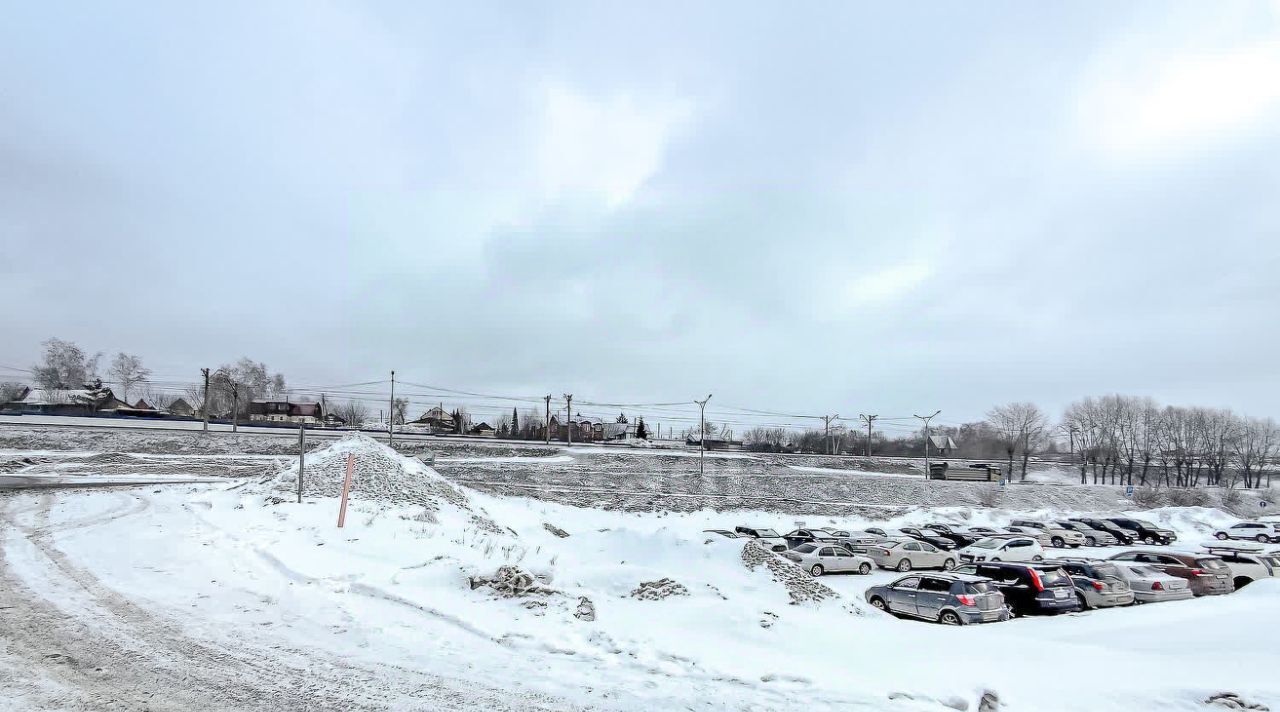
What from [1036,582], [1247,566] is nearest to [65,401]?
[1036,582]

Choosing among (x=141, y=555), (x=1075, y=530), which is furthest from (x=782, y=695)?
(x=1075, y=530)

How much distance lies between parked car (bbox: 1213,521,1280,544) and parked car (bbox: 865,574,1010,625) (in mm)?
33768

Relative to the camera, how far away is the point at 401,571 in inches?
453

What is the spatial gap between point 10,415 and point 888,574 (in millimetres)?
87882

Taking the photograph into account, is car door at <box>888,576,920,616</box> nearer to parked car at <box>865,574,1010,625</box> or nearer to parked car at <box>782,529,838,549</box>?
parked car at <box>865,574,1010,625</box>

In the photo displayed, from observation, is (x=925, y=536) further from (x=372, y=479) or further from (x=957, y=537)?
(x=372, y=479)

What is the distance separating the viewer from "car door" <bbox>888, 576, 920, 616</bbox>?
50.7 feet

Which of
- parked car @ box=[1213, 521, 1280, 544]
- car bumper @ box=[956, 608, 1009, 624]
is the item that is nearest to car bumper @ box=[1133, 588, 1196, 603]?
car bumper @ box=[956, 608, 1009, 624]

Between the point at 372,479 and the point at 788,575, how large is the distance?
51.1 feet

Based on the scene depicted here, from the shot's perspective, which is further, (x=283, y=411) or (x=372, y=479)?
(x=283, y=411)

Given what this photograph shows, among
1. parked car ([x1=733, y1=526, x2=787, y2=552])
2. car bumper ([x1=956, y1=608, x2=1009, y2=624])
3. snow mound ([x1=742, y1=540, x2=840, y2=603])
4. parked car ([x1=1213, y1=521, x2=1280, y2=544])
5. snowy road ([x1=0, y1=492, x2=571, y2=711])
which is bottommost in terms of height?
parked car ([x1=1213, y1=521, x2=1280, y2=544])

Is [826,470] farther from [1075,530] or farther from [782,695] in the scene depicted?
[782,695]

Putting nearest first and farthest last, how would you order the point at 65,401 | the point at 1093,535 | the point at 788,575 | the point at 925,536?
the point at 788,575 → the point at 925,536 → the point at 1093,535 → the point at 65,401

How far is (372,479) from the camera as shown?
22672 mm
